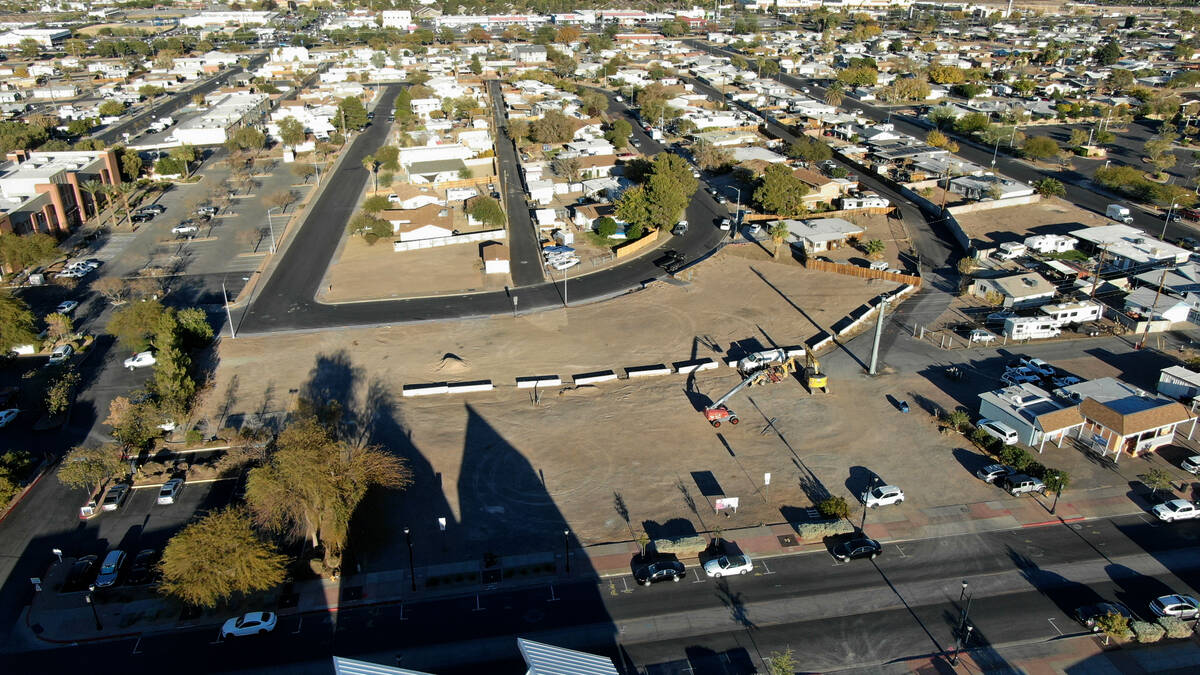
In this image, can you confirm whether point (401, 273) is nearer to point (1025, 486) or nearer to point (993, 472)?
point (993, 472)

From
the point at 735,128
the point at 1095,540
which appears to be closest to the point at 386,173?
the point at 735,128

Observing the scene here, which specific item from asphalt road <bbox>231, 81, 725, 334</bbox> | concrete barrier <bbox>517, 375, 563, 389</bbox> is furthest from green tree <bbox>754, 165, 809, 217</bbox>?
concrete barrier <bbox>517, 375, 563, 389</bbox>

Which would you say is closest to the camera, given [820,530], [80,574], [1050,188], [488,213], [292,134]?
[80,574]

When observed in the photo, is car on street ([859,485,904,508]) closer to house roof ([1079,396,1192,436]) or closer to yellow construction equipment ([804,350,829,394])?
yellow construction equipment ([804,350,829,394])

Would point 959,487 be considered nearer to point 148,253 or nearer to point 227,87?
point 148,253

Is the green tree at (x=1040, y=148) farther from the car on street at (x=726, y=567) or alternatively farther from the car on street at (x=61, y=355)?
the car on street at (x=61, y=355)

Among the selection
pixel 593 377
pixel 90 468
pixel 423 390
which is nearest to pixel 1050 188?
pixel 593 377

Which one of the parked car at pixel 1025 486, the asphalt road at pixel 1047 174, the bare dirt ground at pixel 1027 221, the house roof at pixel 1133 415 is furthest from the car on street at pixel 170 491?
the asphalt road at pixel 1047 174
